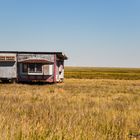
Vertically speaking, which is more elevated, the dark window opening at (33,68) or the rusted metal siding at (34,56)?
the rusted metal siding at (34,56)

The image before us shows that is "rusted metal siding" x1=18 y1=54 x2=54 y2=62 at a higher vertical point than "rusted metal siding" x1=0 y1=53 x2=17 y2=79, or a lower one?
higher

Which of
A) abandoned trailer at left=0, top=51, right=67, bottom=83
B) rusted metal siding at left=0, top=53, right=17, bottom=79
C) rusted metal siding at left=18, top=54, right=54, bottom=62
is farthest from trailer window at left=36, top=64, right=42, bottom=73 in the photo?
rusted metal siding at left=0, top=53, right=17, bottom=79

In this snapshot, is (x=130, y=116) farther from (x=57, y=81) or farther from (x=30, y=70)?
(x=57, y=81)

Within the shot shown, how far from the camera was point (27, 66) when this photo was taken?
119 ft

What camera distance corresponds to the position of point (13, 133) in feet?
17.3

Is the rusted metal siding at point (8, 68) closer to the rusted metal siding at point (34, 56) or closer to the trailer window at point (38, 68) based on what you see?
the rusted metal siding at point (34, 56)

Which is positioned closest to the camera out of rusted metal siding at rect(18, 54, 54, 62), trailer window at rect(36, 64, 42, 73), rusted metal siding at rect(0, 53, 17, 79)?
trailer window at rect(36, 64, 42, 73)

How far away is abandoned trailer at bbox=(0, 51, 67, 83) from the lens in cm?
3584

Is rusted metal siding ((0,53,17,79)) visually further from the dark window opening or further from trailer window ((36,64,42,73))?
trailer window ((36,64,42,73))

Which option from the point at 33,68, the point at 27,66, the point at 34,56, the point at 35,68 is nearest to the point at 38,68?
the point at 35,68

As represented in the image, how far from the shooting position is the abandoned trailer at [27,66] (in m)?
35.8

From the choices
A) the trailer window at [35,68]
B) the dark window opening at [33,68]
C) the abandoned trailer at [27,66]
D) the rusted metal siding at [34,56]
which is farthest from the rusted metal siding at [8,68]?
the trailer window at [35,68]

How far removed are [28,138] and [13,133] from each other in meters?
0.25

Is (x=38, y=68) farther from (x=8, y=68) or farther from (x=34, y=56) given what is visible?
(x=8, y=68)
